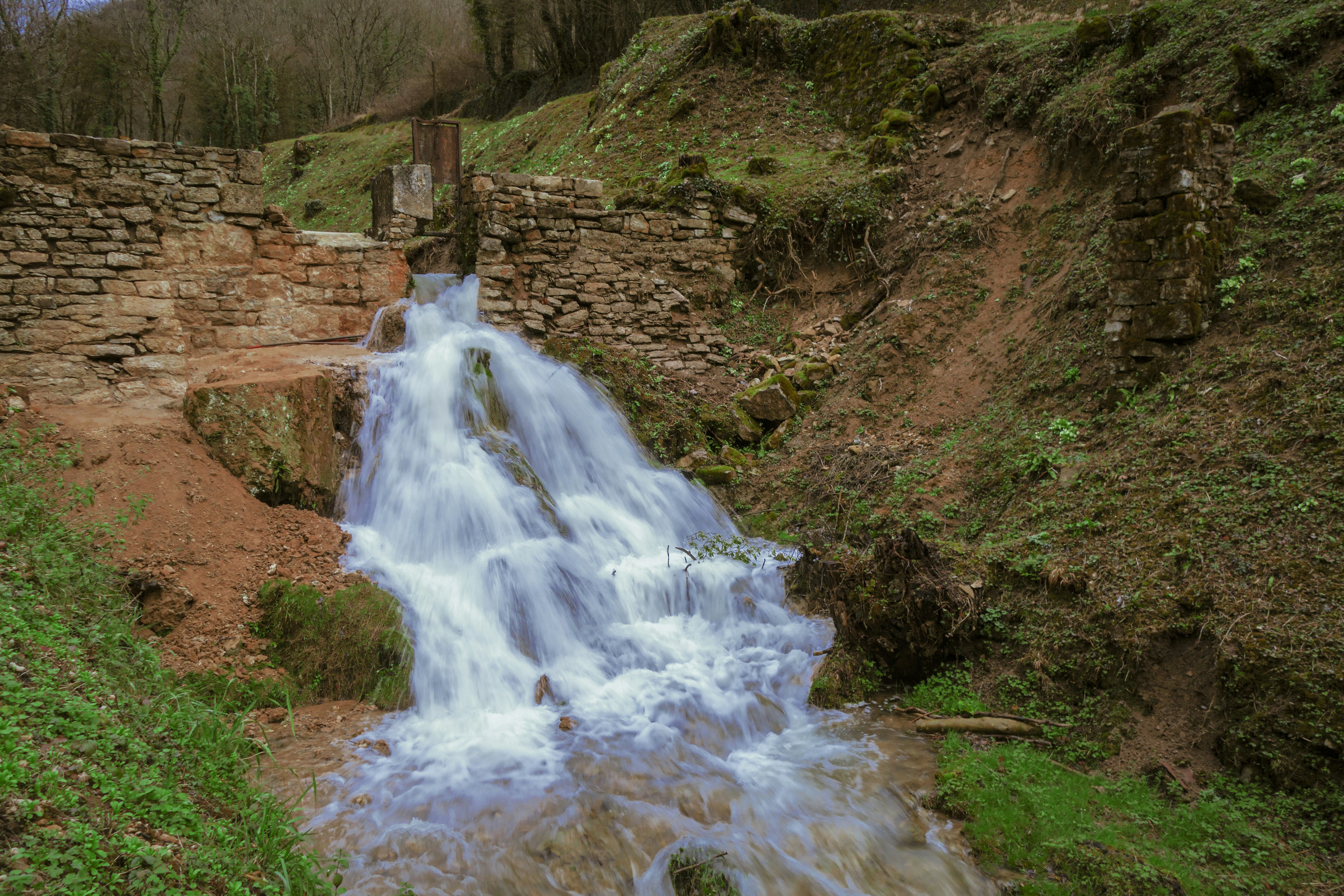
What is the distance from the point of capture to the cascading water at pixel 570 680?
345 cm

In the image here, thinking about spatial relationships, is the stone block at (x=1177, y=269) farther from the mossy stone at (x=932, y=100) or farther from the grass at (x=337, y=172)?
the grass at (x=337, y=172)

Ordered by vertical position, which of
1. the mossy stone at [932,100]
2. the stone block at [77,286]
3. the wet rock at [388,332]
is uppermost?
the mossy stone at [932,100]

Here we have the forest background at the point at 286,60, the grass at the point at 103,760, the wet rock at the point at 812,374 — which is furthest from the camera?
the forest background at the point at 286,60

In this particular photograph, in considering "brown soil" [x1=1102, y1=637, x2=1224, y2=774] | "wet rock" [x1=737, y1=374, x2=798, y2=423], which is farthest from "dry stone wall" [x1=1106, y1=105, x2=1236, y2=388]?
"wet rock" [x1=737, y1=374, x2=798, y2=423]

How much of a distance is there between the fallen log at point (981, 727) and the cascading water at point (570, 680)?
379 millimetres

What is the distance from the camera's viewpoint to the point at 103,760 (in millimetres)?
2688

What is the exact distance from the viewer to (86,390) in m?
6.84

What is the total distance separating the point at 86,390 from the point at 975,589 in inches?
323

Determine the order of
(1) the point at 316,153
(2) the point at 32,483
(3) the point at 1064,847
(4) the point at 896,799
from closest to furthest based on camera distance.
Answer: (3) the point at 1064,847 → (4) the point at 896,799 → (2) the point at 32,483 → (1) the point at 316,153

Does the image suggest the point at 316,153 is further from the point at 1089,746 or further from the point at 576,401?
the point at 1089,746

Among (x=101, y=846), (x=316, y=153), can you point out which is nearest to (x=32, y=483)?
(x=101, y=846)

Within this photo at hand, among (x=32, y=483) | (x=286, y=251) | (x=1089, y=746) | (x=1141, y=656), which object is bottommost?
(x=1089, y=746)

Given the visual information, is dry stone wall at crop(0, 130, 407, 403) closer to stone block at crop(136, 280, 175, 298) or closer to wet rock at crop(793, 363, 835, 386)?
stone block at crop(136, 280, 175, 298)

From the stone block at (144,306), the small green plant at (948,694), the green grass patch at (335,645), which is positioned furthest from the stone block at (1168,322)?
the stone block at (144,306)
